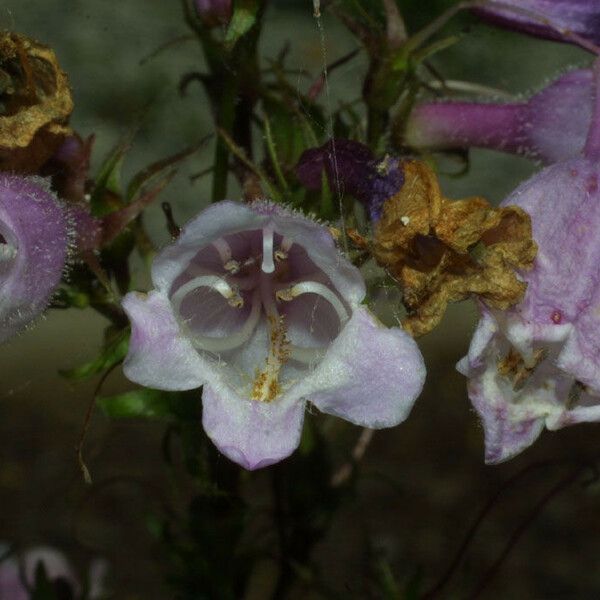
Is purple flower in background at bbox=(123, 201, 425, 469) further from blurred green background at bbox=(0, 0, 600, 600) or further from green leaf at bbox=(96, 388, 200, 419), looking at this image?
blurred green background at bbox=(0, 0, 600, 600)

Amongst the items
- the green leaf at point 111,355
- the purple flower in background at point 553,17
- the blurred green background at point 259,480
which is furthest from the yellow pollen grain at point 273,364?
the blurred green background at point 259,480

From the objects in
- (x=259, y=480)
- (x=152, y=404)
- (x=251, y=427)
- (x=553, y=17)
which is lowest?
(x=259, y=480)

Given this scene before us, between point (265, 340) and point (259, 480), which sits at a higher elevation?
point (265, 340)

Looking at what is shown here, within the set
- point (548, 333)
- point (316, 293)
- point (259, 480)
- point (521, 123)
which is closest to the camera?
point (548, 333)

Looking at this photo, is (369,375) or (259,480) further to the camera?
(259,480)

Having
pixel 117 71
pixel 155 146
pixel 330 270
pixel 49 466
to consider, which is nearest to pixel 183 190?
pixel 155 146

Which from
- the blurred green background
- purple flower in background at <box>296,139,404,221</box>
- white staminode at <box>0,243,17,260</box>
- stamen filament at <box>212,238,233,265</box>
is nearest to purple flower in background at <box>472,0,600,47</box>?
purple flower in background at <box>296,139,404,221</box>

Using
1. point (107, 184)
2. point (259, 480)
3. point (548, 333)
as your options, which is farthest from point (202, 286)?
point (259, 480)

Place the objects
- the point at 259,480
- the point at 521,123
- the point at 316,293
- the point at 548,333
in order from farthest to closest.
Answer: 1. the point at 259,480
2. the point at 521,123
3. the point at 316,293
4. the point at 548,333

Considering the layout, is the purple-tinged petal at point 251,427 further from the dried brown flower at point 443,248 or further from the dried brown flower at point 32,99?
the dried brown flower at point 32,99

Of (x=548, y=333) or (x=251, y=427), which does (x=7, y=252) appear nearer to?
(x=251, y=427)
